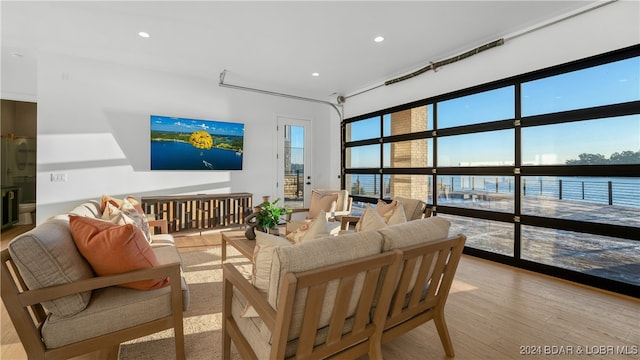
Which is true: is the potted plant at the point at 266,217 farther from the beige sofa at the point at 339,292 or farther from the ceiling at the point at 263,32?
the ceiling at the point at 263,32

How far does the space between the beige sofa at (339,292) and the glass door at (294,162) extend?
4448 mm

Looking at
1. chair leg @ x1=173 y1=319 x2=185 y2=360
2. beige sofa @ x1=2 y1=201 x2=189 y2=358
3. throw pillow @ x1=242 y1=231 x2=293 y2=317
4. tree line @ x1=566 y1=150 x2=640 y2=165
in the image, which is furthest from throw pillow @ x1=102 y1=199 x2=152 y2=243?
tree line @ x1=566 y1=150 x2=640 y2=165

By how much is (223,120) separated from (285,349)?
4853 mm

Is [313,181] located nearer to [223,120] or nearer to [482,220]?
[223,120]

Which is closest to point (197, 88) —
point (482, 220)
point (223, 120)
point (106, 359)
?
point (223, 120)

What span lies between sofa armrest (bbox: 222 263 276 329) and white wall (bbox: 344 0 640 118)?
3902mm

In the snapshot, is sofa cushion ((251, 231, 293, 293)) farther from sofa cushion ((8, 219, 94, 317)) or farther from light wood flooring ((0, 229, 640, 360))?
light wood flooring ((0, 229, 640, 360))

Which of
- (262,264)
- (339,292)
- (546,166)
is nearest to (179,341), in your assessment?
(262,264)

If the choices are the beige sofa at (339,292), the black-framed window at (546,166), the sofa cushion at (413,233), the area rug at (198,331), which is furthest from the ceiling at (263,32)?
the area rug at (198,331)

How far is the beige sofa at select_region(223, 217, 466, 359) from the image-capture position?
1109mm

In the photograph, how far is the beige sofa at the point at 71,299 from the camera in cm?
127

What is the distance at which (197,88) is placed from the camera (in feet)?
16.5

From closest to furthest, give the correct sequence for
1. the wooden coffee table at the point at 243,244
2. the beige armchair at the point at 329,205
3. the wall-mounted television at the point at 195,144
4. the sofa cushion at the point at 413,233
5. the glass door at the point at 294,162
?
the sofa cushion at the point at 413,233, the wooden coffee table at the point at 243,244, the beige armchair at the point at 329,205, the wall-mounted television at the point at 195,144, the glass door at the point at 294,162

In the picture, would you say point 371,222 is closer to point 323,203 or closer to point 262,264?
point 262,264
